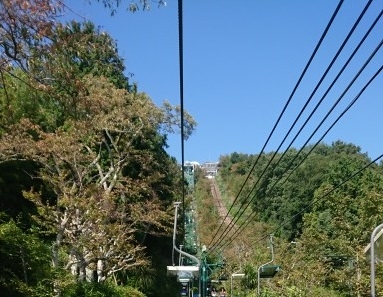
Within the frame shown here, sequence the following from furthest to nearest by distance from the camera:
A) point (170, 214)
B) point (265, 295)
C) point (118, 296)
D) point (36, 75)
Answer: point (265, 295), point (170, 214), point (118, 296), point (36, 75)

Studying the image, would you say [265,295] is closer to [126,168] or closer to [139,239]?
[139,239]

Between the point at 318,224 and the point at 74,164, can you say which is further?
the point at 318,224

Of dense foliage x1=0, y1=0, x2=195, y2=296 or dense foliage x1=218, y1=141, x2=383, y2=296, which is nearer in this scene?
dense foliage x1=0, y1=0, x2=195, y2=296

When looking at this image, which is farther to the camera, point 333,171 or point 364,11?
point 333,171

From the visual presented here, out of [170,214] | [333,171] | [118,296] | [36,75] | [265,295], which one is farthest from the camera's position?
[333,171]

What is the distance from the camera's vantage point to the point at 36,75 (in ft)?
25.4

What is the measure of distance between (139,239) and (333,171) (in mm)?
25154

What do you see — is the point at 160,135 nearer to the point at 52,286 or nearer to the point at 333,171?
the point at 52,286

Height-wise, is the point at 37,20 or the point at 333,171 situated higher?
the point at 333,171

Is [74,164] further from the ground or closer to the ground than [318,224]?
closer to the ground

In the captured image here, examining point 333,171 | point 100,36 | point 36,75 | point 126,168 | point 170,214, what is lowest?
point 36,75

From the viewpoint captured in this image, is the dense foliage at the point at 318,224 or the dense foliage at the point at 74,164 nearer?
the dense foliage at the point at 74,164

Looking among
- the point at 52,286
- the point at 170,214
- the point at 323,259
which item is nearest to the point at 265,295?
the point at 323,259

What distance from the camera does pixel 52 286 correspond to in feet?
51.3
